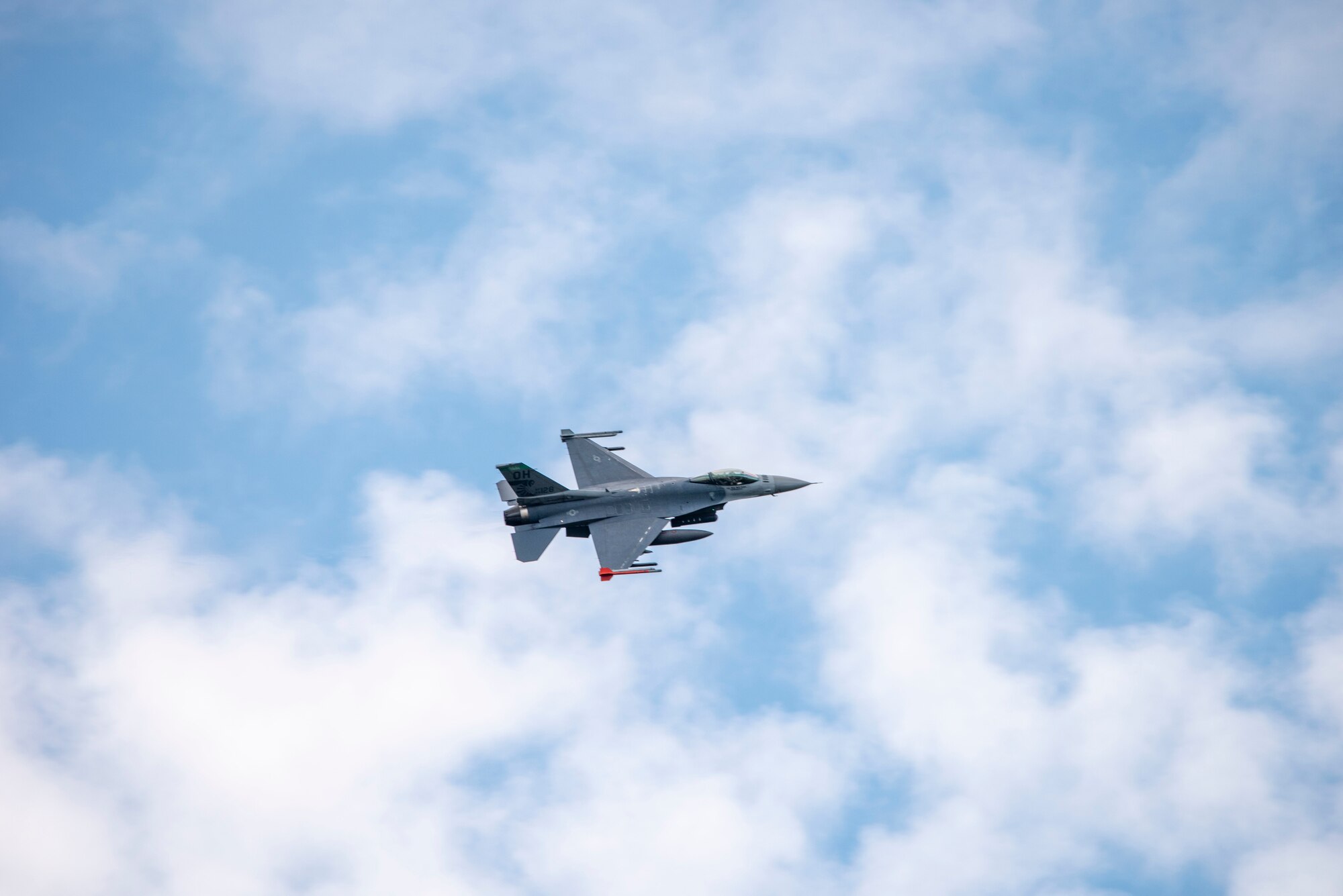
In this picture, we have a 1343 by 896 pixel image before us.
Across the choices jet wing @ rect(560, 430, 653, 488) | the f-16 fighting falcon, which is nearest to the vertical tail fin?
the f-16 fighting falcon

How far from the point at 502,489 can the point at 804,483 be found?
2273cm

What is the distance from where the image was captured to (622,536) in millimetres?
90875

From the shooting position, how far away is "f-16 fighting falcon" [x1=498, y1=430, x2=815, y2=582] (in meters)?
90.4

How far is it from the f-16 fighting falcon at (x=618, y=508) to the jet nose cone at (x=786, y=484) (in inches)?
28.2

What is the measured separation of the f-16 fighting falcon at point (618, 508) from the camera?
297 ft

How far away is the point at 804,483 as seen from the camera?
9475 centimetres

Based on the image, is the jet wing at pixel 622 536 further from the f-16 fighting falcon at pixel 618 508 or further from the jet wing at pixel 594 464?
the jet wing at pixel 594 464

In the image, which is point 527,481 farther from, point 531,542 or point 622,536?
point 622,536

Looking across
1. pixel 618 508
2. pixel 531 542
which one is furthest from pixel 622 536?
pixel 531 542

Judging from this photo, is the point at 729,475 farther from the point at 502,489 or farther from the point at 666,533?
the point at 502,489

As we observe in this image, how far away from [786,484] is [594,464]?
48.0ft

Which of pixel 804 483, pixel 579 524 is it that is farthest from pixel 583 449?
pixel 804 483

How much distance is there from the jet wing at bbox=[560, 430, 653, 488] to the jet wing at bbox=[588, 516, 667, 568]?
385 centimetres

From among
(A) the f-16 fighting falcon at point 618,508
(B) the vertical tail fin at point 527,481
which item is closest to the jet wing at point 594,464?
(A) the f-16 fighting falcon at point 618,508
